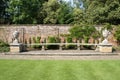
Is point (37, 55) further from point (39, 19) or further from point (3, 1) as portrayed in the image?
point (3, 1)

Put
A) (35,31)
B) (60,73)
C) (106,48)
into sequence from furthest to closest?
1. (35,31)
2. (106,48)
3. (60,73)

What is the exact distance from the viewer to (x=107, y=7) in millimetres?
24344

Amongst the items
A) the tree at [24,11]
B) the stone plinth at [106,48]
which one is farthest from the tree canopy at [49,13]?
the stone plinth at [106,48]

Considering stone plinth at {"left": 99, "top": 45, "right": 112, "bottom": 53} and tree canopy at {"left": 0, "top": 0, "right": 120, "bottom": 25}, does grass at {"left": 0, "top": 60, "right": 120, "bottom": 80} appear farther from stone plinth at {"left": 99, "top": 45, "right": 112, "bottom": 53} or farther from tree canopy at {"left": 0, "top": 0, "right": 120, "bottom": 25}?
tree canopy at {"left": 0, "top": 0, "right": 120, "bottom": 25}

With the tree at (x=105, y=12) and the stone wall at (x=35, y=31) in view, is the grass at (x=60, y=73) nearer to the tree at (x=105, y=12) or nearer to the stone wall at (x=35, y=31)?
the stone wall at (x=35, y=31)

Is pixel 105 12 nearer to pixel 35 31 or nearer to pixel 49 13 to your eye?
pixel 35 31

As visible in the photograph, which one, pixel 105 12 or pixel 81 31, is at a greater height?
pixel 105 12

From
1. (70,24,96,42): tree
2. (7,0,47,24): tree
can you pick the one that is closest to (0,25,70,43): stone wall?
(70,24,96,42): tree

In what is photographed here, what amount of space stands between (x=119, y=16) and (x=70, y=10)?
1166cm

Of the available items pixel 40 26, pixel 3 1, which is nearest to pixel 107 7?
pixel 40 26

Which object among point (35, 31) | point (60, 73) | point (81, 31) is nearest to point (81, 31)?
point (81, 31)

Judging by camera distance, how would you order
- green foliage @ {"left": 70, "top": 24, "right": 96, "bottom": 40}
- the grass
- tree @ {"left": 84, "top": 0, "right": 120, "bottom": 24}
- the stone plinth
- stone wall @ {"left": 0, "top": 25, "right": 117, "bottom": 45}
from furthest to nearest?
tree @ {"left": 84, "top": 0, "right": 120, "bottom": 24}, stone wall @ {"left": 0, "top": 25, "right": 117, "bottom": 45}, green foliage @ {"left": 70, "top": 24, "right": 96, "bottom": 40}, the stone plinth, the grass

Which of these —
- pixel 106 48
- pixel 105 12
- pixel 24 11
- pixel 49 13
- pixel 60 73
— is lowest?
pixel 60 73

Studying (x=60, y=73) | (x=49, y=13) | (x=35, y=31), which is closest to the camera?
(x=60, y=73)
